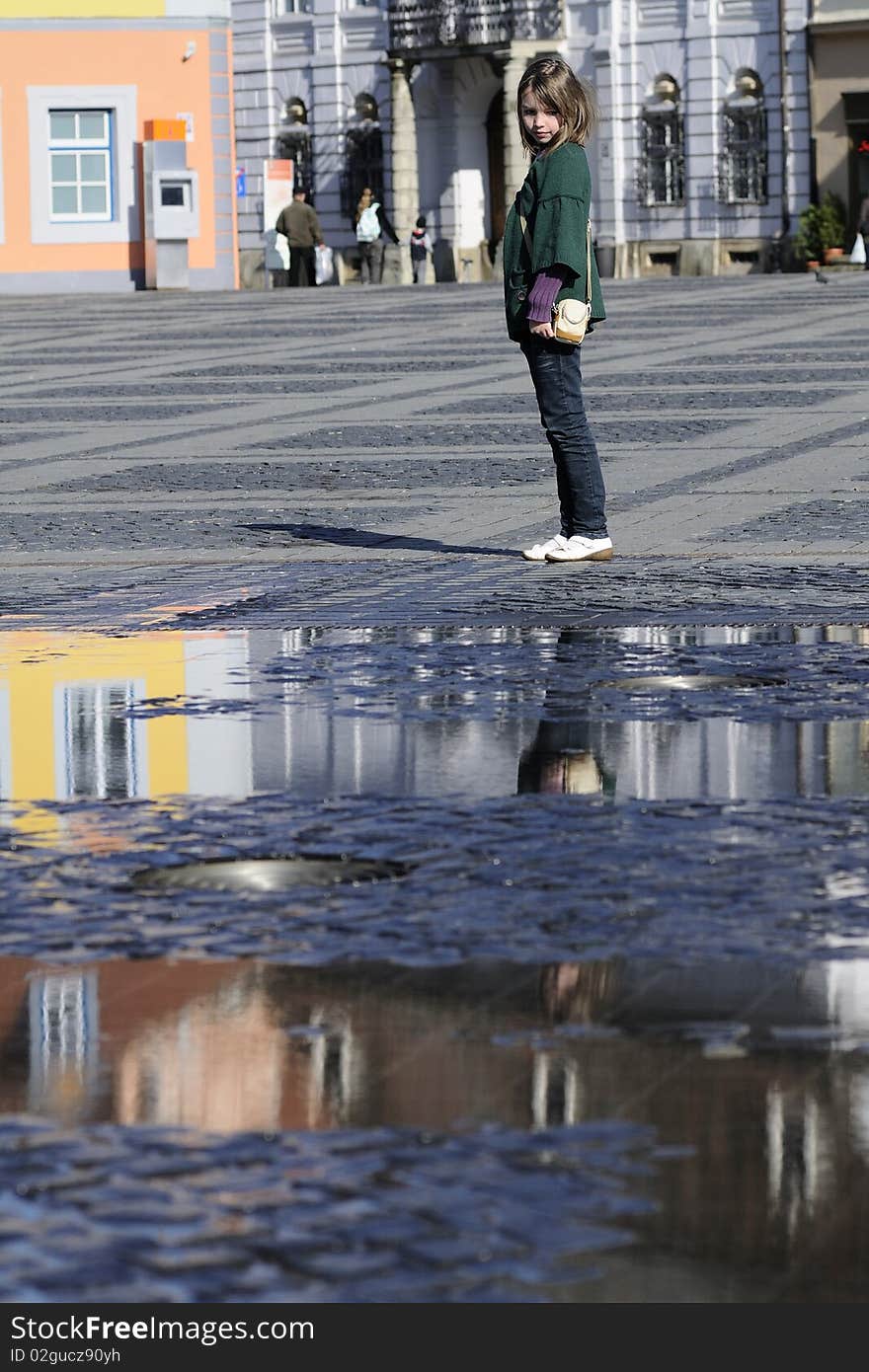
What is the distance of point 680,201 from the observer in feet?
180

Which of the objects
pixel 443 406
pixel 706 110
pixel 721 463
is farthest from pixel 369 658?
pixel 706 110

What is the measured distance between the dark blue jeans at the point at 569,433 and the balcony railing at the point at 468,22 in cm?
4639

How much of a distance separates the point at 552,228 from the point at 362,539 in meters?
2.05

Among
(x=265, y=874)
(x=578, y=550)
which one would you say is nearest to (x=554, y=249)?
(x=578, y=550)

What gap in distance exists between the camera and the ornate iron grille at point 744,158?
53938mm

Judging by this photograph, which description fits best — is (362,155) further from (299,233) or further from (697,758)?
(697,758)

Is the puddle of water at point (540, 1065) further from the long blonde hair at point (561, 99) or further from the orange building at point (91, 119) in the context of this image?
the orange building at point (91, 119)

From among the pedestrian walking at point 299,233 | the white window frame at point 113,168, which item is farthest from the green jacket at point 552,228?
the white window frame at point 113,168

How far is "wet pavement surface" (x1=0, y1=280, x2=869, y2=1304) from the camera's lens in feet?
10.8

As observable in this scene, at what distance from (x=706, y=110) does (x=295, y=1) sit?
10.0 m

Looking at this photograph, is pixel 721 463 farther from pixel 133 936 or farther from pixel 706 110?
pixel 706 110

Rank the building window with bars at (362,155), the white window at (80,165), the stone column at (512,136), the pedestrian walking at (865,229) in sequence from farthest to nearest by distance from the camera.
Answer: the building window with bars at (362,155) < the stone column at (512,136) < the pedestrian walking at (865,229) < the white window at (80,165)

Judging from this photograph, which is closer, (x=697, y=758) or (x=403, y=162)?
(x=697, y=758)

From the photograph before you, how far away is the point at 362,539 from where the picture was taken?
1192 centimetres
